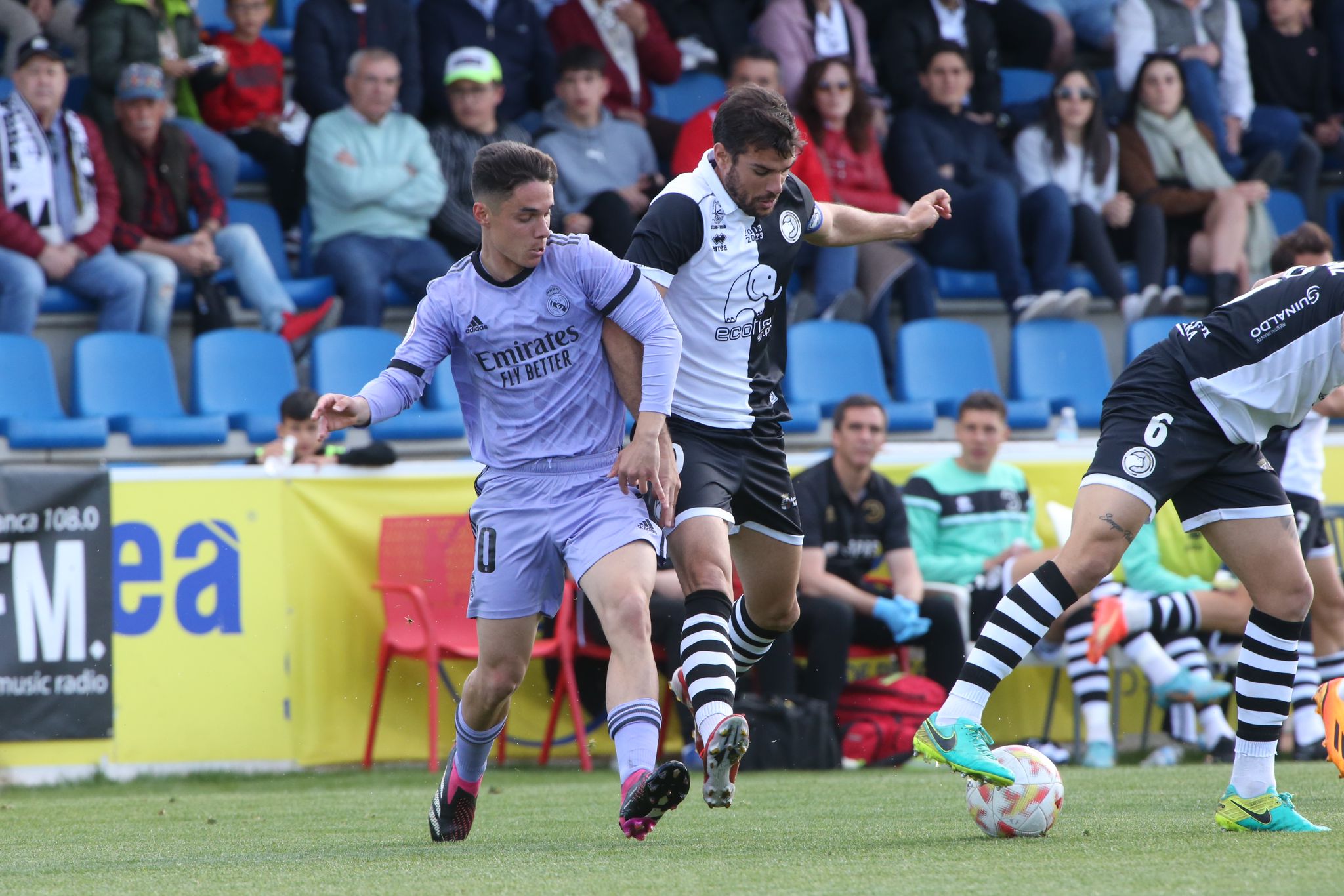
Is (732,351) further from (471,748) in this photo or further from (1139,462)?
(471,748)

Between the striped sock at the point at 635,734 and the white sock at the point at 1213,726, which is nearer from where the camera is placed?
the striped sock at the point at 635,734

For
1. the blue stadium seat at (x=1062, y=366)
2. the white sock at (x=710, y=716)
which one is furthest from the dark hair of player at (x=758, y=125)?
the blue stadium seat at (x=1062, y=366)

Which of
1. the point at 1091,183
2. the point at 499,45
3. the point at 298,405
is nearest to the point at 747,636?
the point at 298,405

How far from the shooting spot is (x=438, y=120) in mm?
11672

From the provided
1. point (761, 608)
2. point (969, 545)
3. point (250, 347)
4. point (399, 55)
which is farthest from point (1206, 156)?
point (761, 608)

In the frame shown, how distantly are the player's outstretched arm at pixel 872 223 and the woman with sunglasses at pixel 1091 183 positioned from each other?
23.6 ft

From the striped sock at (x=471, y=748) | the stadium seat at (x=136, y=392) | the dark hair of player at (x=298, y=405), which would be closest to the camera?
the striped sock at (x=471, y=748)

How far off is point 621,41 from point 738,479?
314 inches

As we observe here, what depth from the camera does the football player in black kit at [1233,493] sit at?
4824mm

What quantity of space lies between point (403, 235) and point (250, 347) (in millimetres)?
1355

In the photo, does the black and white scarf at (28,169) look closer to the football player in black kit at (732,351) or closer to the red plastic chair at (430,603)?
the red plastic chair at (430,603)

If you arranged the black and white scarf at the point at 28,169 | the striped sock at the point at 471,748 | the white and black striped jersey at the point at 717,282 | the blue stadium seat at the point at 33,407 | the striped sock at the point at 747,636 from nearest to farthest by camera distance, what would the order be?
the striped sock at the point at 471,748
the white and black striped jersey at the point at 717,282
the striped sock at the point at 747,636
the blue stadium seat at the point at 33,407
the black and white scarf at the point at 28,169

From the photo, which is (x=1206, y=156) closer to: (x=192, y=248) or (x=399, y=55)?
(x=399, y=55)

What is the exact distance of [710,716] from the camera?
15.3 ft
